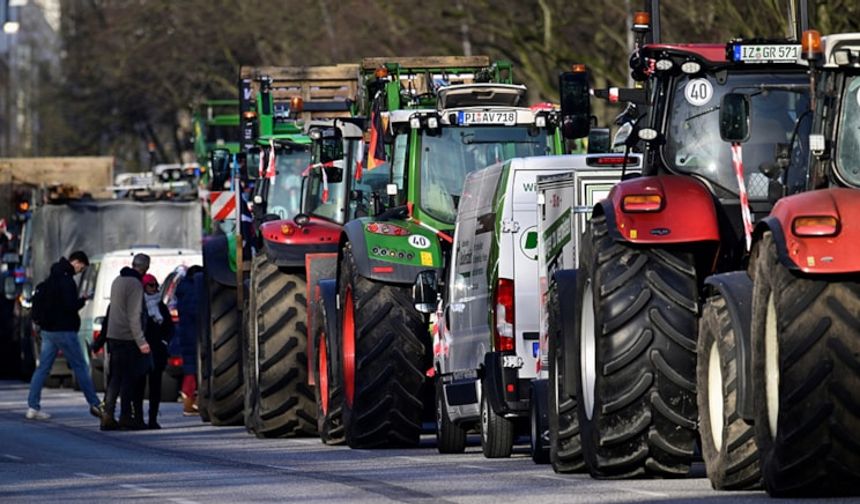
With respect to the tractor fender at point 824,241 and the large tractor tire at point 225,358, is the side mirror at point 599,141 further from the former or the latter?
the tractor fender at point 824,241

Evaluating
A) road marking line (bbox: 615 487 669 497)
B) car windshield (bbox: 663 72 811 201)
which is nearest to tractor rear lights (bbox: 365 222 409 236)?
car windshield (bbox: 663 72 811 201)

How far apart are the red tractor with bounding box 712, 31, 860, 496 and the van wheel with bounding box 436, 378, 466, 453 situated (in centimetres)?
627

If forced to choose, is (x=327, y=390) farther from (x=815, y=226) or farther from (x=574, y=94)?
(x=815, y=226)

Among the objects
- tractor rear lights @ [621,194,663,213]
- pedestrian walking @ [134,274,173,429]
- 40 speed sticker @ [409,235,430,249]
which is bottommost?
pedestrian walking @ [134,274,173,429]

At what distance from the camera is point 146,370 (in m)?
26.7

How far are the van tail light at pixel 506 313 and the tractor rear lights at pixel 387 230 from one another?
7.85ft

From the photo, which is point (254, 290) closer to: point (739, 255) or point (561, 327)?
point (561, 327)

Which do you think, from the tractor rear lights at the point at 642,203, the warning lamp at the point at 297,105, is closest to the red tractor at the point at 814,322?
the tractor rear lights at the point at 642,203

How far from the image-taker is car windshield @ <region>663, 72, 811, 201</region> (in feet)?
49.8

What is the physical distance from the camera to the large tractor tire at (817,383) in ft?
42.2

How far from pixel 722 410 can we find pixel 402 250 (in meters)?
6.33

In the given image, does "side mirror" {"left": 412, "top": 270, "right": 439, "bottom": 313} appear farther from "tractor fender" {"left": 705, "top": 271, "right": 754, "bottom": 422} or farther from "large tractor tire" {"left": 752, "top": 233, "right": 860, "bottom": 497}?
"large tractor tire" {"left": 752, "top": 233, "right": 860, "bottom": 497}

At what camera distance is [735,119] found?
1402 cm

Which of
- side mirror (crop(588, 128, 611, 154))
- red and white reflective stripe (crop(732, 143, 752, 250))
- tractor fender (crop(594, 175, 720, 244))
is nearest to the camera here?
tractor fender (crop(594, 175, 720, 244))
